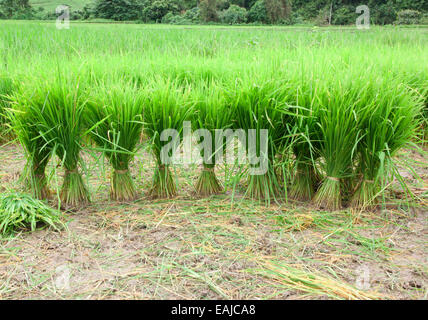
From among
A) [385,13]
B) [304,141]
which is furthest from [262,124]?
[385,13]

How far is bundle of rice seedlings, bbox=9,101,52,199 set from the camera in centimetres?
201

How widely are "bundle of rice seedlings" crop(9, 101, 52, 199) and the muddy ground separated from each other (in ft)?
0.85

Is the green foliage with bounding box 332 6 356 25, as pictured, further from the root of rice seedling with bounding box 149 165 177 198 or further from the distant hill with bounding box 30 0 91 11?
the root of rice seedling with bounding box 149 165 177 198

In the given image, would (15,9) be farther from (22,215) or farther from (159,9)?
(22,215)

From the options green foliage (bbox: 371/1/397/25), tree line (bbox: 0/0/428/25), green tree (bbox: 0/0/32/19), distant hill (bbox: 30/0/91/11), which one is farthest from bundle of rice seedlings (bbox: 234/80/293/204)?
distant hill (bbox: 30/0/91/11)

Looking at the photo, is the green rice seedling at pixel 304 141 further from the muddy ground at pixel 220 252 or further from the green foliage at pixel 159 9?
the green foliage at pixel 159 9

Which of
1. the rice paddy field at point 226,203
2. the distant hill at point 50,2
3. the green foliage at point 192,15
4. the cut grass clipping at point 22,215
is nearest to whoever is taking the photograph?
the rice paddy field at point 226,203

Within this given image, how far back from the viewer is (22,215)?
6.09 feet

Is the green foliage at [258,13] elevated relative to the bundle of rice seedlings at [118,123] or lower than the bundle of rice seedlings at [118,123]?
elevated

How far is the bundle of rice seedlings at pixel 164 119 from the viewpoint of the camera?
209 centimetres

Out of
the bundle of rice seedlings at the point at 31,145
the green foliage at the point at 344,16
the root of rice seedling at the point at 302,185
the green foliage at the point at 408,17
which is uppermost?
the green foliage at the point at 344,16

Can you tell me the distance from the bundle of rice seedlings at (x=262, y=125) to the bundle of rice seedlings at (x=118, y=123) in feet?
1.96

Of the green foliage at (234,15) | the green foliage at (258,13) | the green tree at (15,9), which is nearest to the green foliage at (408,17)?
the green foliage at (258,13)

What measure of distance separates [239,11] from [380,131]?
2361cm
